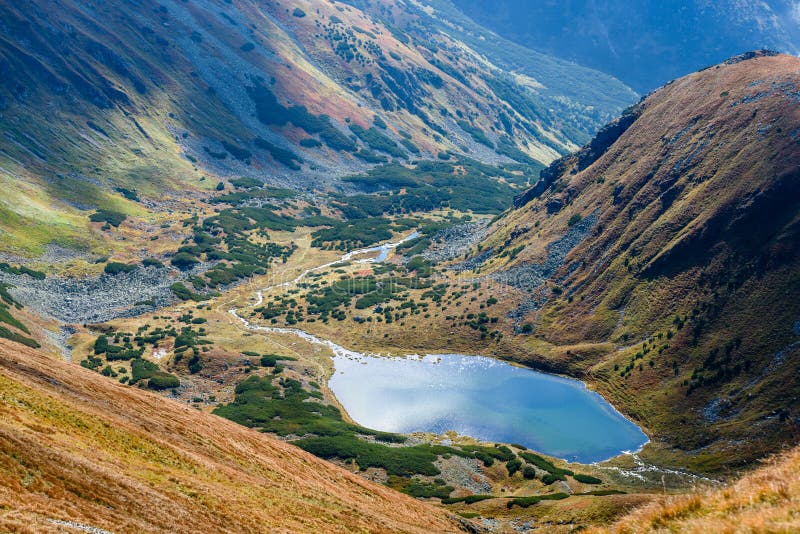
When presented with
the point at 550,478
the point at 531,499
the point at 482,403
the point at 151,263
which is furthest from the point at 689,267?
the point at 151,263

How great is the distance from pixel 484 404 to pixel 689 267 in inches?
1590

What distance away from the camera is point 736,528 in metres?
14.8

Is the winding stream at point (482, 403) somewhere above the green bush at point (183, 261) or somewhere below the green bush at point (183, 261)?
below

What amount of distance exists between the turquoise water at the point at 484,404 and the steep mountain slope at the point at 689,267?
432cm

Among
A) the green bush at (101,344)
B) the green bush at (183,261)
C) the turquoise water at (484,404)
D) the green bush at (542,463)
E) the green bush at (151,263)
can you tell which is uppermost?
the green bush at (183,261)

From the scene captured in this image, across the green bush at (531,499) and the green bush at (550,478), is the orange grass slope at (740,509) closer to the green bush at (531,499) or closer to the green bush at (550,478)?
the green bush at (531,499)

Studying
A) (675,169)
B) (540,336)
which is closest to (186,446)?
(540,336)

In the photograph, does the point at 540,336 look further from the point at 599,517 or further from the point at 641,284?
the point at 599,517

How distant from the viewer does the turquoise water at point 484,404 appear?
260 feet

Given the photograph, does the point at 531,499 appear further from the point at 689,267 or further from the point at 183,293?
the point at 183,293

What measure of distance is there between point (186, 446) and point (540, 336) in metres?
78.1

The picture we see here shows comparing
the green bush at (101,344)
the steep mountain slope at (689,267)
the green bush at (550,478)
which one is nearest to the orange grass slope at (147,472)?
the green bush at (550,478)

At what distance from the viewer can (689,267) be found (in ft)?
310

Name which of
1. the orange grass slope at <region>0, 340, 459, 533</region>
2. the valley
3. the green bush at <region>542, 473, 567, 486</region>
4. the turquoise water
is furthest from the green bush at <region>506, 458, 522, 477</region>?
the orange grass slope at <region>0, 340, 459, 533</region>
